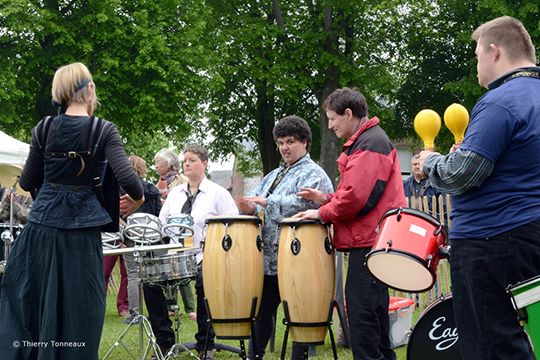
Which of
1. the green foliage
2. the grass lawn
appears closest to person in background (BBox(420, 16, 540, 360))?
the grass lawn

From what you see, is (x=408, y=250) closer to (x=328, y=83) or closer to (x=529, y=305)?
(x=529, y=305)

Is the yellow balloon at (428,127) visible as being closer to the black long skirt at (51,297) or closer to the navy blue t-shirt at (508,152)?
the navy blue t-shirt at (508,152)

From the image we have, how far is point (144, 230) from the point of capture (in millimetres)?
4570

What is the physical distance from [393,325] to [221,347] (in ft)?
5.56

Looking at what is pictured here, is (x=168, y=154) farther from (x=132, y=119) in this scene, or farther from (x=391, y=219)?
(x=132, y=119)

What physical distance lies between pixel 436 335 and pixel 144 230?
233 cm

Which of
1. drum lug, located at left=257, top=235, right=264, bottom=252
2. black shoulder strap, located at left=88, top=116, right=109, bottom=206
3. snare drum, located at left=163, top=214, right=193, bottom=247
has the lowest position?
drum lug, located at left=257, top=235, right=264, bottom=252

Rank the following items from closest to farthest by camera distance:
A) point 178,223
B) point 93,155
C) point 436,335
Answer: point 93,155, point 436,335, point 178,223

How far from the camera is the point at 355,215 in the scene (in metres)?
3.82

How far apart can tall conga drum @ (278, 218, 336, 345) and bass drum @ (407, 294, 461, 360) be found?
64 centimetres

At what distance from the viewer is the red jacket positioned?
12.3ft

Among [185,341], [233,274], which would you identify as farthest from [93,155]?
[185,341]

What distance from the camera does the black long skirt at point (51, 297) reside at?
9.73 ft

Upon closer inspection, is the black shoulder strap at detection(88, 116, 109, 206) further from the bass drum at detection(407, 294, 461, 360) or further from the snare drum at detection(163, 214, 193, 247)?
the bass drum at detection(407, 294, 461, 360)
